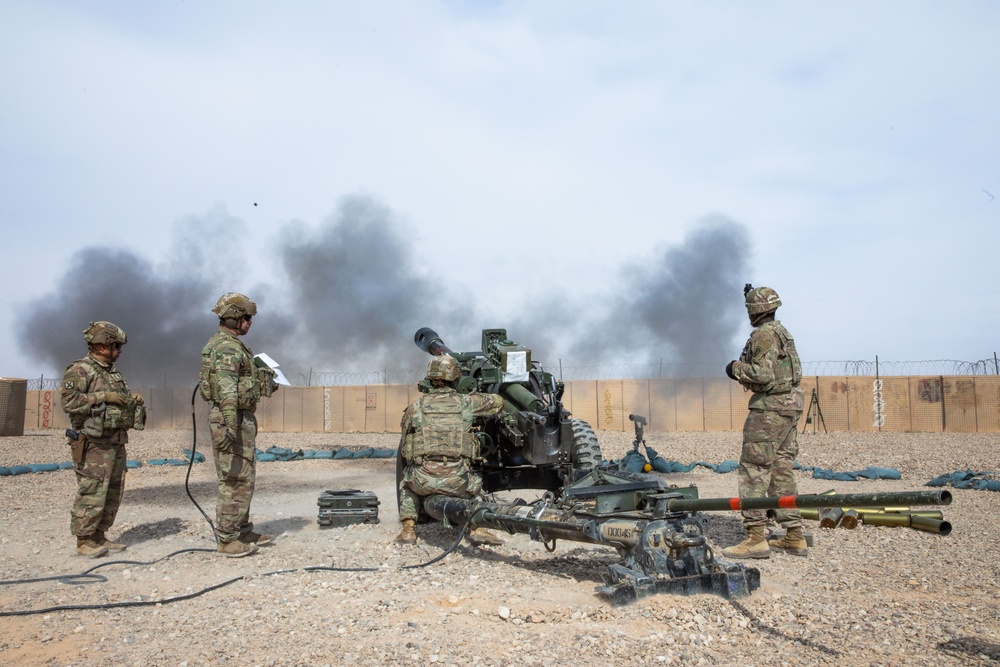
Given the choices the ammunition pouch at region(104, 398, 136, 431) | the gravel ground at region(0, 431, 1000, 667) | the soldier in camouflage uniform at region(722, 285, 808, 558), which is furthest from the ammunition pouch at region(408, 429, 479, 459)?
the ammunition pouch at region(104, 398, 136, 431)

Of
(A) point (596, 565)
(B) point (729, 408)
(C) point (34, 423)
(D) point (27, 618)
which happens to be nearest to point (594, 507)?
(A) point (596, 565)

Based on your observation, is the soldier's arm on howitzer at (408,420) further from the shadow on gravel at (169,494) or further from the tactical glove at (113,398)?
the shadow on gravel at (169,494)

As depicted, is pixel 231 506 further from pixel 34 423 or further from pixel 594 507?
pixel 34 423

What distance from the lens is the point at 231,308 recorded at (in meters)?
6.38

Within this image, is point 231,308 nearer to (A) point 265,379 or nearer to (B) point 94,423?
(A) point 265,379

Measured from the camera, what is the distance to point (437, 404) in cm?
648

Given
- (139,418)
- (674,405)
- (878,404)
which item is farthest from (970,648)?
(674,405)

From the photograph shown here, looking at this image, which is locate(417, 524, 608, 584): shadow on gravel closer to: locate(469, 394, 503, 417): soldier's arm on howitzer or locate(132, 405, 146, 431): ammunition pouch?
locate(469, 394, 503, 417): soldier's arm on howitzer

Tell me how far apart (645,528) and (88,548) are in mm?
4315

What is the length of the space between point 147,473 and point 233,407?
6.94 metres

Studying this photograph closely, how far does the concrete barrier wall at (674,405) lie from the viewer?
18734 mm

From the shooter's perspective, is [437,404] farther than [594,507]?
Yes

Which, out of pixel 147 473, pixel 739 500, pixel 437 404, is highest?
pixel 437 404

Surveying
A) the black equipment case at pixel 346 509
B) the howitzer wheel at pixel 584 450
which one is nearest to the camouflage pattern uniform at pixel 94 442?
A: the black equipment case at pixel 346 509
